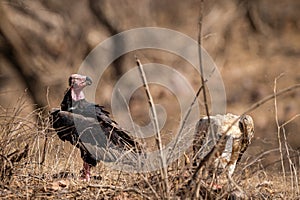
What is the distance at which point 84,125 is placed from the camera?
8.21 feet

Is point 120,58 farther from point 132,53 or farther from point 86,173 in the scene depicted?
point 86,173

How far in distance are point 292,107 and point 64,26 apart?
2.24 m

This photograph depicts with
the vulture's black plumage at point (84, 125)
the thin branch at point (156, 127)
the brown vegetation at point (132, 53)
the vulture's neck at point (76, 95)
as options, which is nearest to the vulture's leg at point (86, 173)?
the vulture's black plumage at point (84, 125)

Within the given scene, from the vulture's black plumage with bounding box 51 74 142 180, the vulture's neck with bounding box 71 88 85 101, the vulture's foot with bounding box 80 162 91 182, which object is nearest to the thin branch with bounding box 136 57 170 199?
the vulture's foot with bounding box 80 162 91 182

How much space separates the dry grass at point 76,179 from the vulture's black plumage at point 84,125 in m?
0.08

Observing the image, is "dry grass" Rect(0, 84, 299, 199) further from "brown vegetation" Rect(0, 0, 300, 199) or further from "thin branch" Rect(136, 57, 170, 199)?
"brown vegetation" Rect(0, 0, 300, 199)

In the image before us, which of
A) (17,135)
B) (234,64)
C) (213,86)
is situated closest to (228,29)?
(234,64)

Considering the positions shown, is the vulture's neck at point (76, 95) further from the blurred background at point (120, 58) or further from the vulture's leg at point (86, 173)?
the blurred background at point (120, 58)

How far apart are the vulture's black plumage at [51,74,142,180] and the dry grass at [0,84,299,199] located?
0.08 m

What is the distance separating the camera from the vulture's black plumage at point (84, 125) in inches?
96.3

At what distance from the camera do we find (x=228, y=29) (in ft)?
20.6

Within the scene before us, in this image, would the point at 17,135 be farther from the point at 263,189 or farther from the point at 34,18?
the point at 34,18

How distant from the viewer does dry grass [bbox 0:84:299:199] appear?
70.9 inches

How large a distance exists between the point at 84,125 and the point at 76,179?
0.36 m
